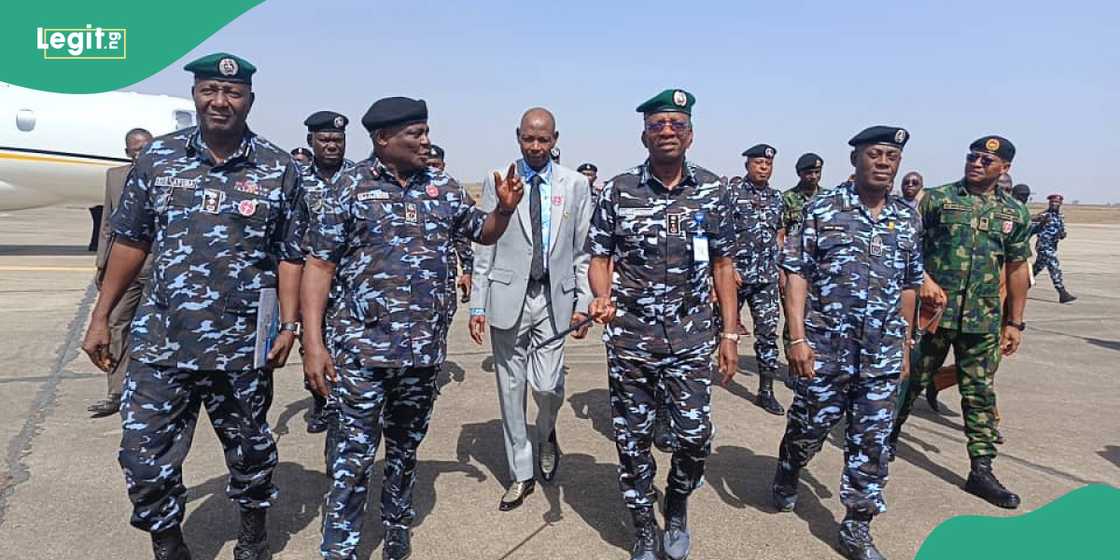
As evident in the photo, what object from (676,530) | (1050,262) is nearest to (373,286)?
(676,530)

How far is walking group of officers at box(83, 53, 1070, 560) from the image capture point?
2887 mm

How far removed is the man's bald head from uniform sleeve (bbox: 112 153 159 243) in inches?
73.0

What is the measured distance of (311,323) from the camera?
9.59ft

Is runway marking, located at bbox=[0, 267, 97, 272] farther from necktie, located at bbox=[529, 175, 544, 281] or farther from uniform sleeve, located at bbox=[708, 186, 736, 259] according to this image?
uniform sleeve, located at bbox=[708, 186, 736, 259]

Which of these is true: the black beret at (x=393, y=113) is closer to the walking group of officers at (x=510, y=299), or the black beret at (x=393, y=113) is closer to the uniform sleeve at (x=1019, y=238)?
the walking group of officers at (x=510, y=299)

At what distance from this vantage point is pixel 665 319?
Result: 333 centimetres

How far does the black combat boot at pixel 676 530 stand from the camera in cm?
337

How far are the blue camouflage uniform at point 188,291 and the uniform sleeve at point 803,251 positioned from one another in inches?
95.6

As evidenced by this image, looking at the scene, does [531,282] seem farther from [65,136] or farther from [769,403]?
[65,136]

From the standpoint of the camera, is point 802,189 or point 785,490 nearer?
point 785,490

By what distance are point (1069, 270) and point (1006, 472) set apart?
17452mm

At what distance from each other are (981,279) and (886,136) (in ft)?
4.87

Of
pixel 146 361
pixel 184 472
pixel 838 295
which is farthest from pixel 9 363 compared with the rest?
pixel 838 295

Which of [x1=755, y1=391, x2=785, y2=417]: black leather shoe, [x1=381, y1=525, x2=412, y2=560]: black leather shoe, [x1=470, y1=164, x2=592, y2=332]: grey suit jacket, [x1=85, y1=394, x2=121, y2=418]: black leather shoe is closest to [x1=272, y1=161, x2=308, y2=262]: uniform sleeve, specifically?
[x1=470, y1=164, x2=592, y2=332]: grey suit jacket
